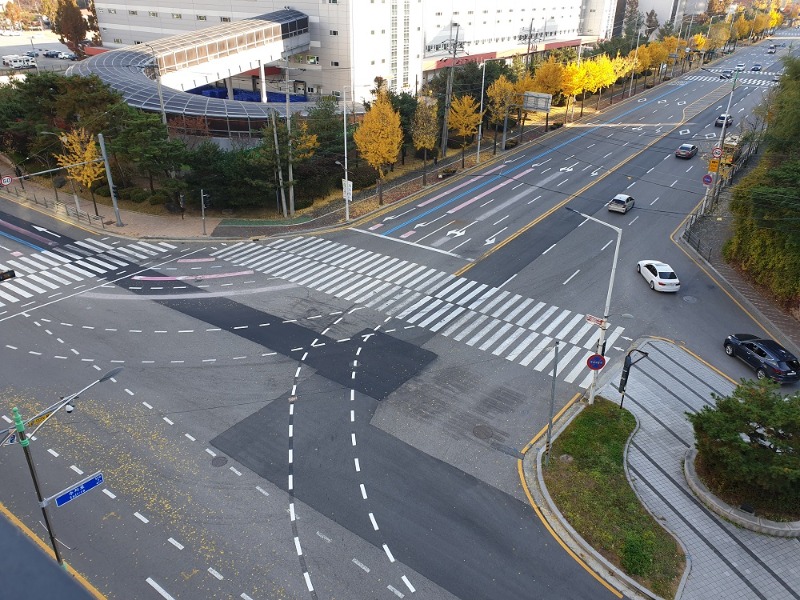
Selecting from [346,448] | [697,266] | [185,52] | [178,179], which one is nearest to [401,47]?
[185,52]

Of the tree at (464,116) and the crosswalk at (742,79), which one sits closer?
the tree at (464,116)

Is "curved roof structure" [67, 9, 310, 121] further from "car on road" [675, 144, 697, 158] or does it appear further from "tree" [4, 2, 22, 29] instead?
"tree" [4, 2, 22, 29]

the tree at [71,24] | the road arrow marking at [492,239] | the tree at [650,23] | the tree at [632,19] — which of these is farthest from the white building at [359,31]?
the tree at [650,23]

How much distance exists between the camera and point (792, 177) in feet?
104

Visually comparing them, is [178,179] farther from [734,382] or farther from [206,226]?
[734,382]

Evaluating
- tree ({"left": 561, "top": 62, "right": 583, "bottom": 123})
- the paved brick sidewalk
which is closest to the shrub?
the paved brick sidewalk

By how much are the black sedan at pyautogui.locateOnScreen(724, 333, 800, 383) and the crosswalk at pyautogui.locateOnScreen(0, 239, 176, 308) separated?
34897 millimetres

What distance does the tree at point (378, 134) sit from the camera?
1811 inches

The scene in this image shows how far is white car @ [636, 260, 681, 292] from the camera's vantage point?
34750 mm

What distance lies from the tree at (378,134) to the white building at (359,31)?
24.7 metres

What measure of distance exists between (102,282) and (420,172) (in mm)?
30791

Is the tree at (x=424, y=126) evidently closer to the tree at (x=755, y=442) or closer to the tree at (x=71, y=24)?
the tree at (x=755, y=442)

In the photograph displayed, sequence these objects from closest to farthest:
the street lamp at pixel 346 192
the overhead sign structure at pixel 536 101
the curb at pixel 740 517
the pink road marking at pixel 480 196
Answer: the curb at pixel 740 517 → the street lamp at pixel 346 192 → the pink road marking at pixel 480 196 → the overhead sign structure at pixel 536 101

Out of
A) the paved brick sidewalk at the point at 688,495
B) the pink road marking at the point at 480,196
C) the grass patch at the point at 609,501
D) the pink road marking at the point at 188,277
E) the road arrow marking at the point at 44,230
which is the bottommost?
the paved brick sidewalk at the point at 688,495
